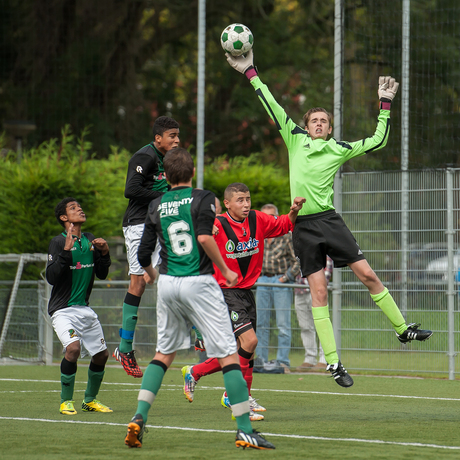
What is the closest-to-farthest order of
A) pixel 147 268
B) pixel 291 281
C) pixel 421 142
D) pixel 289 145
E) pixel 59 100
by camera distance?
pixel 147 268 < pixel 289 145 < pixel 291 281 < pixel 421 142 < pixel 59 100

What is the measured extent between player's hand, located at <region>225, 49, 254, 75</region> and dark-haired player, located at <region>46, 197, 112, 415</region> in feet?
6.93

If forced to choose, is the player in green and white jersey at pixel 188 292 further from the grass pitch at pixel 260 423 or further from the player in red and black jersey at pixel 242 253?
the player in red and black jersey at pixel 242 253

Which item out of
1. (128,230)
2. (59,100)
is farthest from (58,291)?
(59,100)

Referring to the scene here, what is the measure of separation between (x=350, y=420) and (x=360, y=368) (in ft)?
16.2

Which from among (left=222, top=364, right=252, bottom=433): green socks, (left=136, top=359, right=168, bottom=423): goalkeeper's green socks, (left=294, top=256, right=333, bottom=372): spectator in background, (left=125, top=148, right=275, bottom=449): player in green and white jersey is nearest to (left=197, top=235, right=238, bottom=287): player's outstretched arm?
(left=125, top=148, right=275, bottom=449): player in green and white jersey

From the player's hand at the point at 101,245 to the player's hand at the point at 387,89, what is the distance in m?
3.03

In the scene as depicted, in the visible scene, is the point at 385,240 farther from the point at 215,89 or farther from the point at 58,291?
the point at 215,89

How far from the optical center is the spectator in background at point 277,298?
12.1m

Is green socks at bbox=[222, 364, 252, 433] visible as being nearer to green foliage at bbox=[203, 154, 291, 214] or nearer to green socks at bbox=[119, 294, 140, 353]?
green socks at bbox=[119, 294, 140, 353]

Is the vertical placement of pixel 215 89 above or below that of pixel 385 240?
above

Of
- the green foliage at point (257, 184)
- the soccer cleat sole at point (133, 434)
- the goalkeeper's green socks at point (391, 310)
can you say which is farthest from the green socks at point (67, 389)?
the green foliage at point (257, 184)

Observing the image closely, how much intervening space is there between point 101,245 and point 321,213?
2179 mm

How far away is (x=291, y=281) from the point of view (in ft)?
41.6

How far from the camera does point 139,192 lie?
25.1ft
